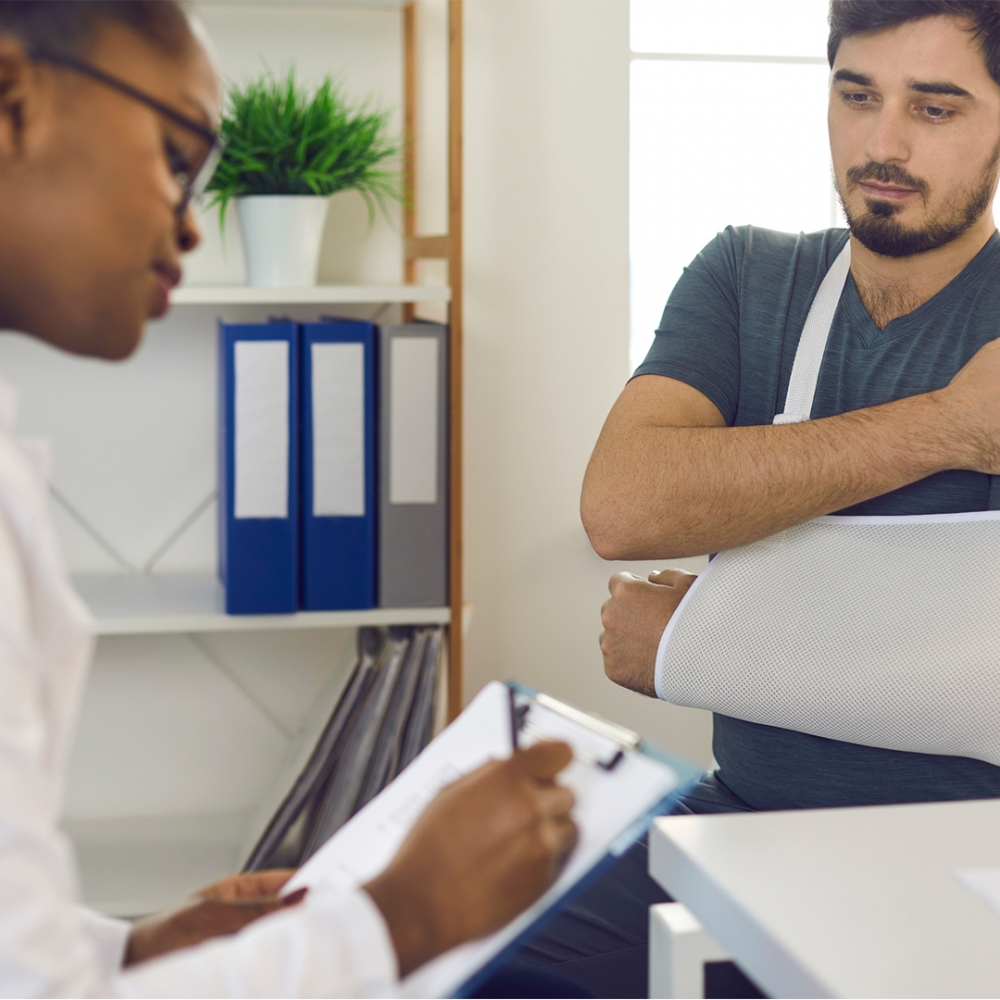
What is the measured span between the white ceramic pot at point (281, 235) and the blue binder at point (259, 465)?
0.36ft

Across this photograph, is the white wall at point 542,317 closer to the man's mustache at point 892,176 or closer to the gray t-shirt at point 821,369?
the gray t-shirt at point 821,369

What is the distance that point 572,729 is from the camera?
51 cm

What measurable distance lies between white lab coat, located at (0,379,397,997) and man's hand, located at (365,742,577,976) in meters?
0.01

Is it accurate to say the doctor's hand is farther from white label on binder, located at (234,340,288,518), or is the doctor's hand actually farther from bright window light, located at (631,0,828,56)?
bright window light, located at (631,0,828,56)

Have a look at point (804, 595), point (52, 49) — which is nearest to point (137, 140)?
point (52, 49)

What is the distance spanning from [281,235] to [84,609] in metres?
1.05

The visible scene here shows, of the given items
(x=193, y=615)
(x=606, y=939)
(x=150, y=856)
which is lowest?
(x=150, y=856)

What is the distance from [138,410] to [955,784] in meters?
1.19

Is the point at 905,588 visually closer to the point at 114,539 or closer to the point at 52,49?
the point at 52,49

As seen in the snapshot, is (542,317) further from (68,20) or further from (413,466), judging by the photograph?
(68,20)

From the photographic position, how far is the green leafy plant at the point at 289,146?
1349mm

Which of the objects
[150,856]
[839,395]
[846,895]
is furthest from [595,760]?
[150,856]

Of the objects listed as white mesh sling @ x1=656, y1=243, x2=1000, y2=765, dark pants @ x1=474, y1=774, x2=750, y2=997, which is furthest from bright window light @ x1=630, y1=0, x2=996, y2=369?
dark pants @ x1=474, y1=774, x2=750, y2=997

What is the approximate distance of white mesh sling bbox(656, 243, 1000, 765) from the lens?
89cm
